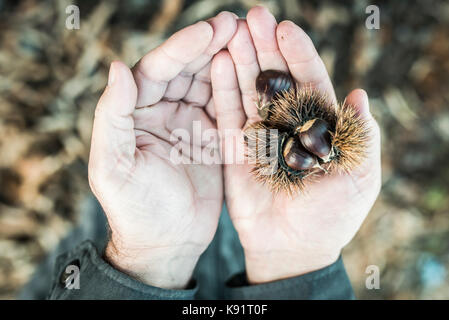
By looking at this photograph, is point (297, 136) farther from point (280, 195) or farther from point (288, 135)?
point (280, 195)

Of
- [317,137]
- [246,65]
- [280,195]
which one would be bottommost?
[280,195]

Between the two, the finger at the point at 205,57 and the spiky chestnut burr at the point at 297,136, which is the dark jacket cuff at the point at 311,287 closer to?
the spiky chestnut burr at the point at 297,136

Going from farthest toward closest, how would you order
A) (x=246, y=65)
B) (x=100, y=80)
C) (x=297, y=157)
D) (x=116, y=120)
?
(x=100, y=80) → (x=246, y=65) → (x=297, y=157) → (x=116, y=120)

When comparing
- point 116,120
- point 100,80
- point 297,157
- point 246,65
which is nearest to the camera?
point 116,120

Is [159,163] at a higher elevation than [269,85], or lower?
lower

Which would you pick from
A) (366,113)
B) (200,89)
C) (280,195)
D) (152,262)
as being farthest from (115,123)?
(366,113)

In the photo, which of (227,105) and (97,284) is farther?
(227,105)
